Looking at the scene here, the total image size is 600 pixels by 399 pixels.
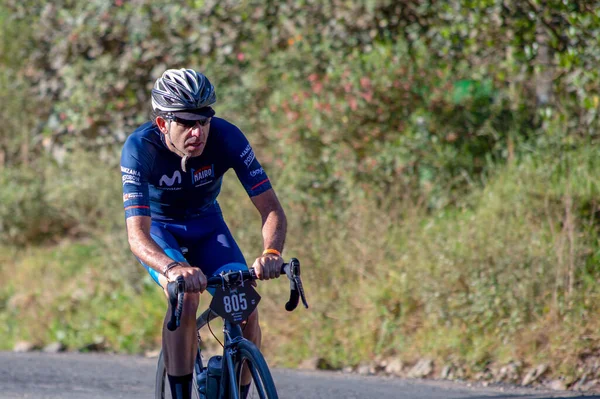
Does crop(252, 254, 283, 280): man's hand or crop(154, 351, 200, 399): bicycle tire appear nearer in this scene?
crop(252, 254, 283, 280): man's hand

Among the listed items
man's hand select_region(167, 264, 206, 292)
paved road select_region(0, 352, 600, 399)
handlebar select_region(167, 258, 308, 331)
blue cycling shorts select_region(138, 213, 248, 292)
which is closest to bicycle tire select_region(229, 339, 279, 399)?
handlebar select_region(167, 258, 308, 331)

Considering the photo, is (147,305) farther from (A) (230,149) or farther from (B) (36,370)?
(A) (230,149)

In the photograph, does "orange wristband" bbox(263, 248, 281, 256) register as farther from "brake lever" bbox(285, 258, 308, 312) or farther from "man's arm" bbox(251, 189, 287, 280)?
"brake lever" bbox(285, 258, 308, 312)

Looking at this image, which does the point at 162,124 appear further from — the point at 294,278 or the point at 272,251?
the point at 294,278

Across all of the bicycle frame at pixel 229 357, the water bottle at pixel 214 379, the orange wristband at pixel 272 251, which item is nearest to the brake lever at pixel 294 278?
the orange wristband at pixel 272 251

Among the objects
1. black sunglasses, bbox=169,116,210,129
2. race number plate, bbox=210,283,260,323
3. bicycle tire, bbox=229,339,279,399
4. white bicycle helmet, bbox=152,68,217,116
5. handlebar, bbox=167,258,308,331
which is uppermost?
white bicycle helmet, bbox=152,68,217,116

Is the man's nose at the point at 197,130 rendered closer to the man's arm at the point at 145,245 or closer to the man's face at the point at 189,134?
the man's face at the point at 189,134

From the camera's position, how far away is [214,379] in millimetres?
4727

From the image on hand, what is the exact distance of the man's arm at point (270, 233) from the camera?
4.44 m

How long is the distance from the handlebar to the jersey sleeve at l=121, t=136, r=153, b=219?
596 mm

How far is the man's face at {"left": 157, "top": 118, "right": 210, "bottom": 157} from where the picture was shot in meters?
4.82

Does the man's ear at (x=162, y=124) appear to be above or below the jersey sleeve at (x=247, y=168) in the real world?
above

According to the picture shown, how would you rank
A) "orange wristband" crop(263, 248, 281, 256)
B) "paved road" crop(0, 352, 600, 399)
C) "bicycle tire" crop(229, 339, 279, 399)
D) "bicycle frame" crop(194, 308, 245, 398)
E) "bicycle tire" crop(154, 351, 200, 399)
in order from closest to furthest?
"bicycle tire" crop(229, 339, 279, 399) < "bicycle frame" crop(194, 308, 245, 398) < "orange wristband" crop(263, 248, 281, 256) < "bicycle tire" crop(154, 351, 200, 399) < "paved road" crop(0, 352, 600, 399)

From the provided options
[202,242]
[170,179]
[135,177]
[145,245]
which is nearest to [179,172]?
[170,179]
